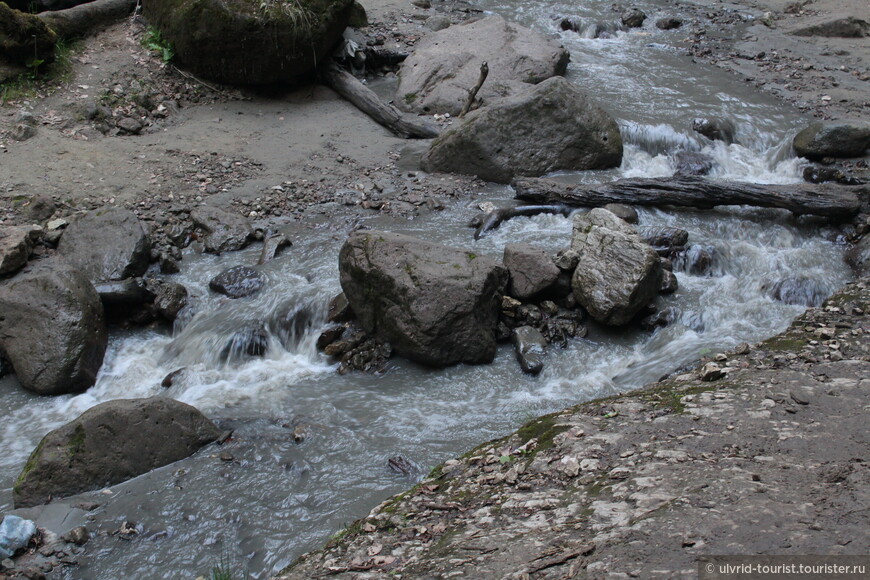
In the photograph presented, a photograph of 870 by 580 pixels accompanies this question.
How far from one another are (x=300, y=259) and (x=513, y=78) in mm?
5171

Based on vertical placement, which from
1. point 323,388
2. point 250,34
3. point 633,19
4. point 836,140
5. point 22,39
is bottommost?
point 323,388

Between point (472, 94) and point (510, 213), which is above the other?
point (472, 94)

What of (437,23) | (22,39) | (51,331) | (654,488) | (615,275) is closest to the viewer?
(654,488)

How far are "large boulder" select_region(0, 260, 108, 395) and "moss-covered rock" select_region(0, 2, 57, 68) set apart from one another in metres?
4.47

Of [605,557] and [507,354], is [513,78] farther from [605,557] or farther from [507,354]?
[605,557]

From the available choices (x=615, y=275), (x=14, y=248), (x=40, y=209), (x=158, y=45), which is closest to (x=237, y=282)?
(x=14, y=248)

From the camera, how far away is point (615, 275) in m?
6.00

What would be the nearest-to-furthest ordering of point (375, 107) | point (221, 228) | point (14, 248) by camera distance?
1. point (14, 248)
2. point (221, 228)
3. point (375, 107)

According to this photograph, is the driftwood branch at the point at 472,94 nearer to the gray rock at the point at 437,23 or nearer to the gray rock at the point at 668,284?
the gray rock at the point at 437,23

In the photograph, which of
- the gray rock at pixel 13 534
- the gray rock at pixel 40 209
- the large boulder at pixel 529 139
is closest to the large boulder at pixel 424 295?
the large boulder at pixel 529 139

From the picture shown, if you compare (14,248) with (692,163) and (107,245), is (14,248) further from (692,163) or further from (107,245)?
(692,163)

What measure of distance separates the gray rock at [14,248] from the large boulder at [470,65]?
5.59m

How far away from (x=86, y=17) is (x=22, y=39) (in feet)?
4.67

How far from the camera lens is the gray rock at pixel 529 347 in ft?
18.7
